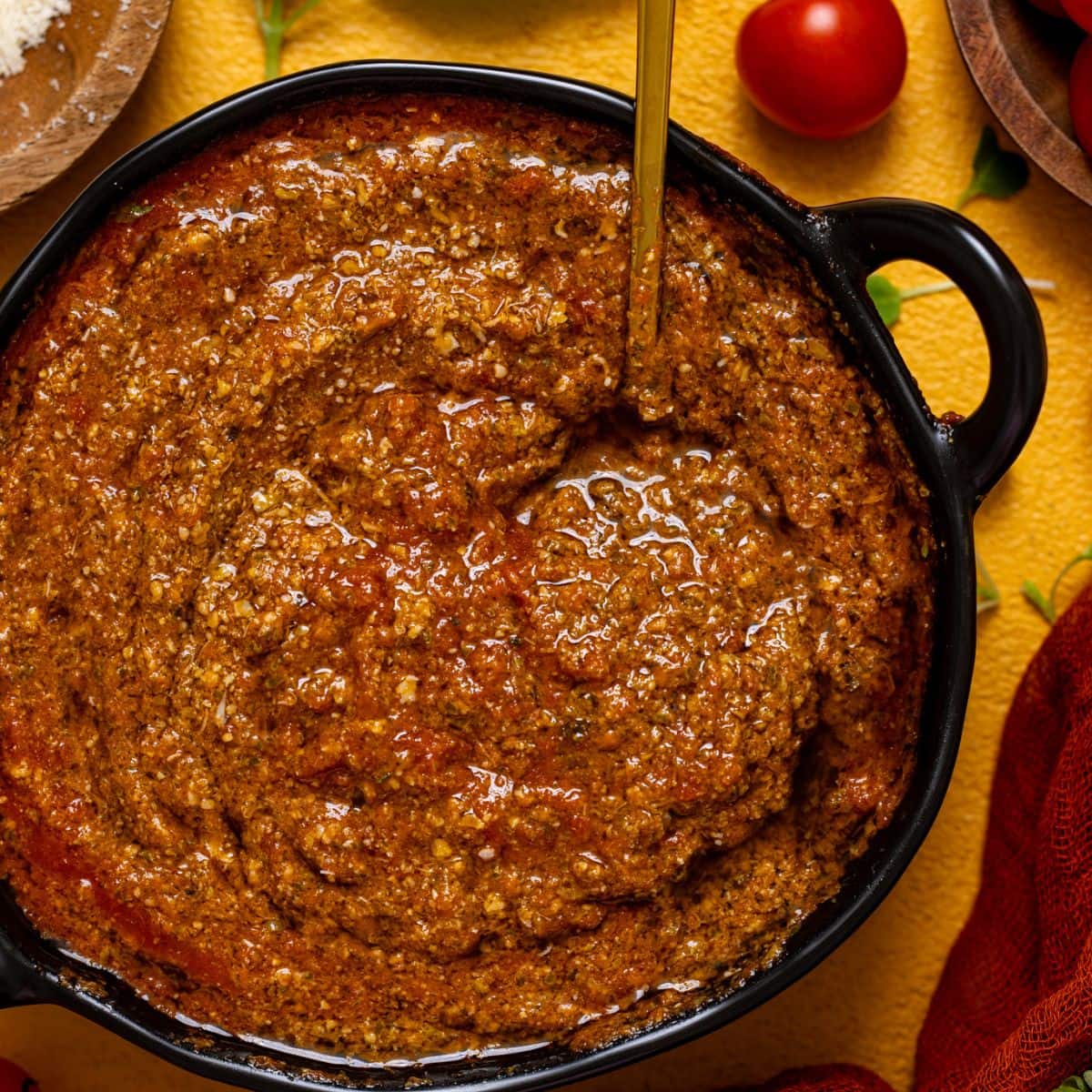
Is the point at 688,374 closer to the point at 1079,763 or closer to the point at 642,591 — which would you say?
the point at 642,591

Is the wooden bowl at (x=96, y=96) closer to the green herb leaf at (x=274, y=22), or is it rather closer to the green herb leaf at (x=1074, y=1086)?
the green herb leaf at (x=274, y=22)

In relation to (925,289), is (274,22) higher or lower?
higher

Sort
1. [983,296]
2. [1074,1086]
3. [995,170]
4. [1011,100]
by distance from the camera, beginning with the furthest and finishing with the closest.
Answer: [995,170]
[1011,100]
[1074,1086]
[983,296]

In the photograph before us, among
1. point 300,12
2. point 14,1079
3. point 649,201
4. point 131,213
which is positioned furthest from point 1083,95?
point 14,1079

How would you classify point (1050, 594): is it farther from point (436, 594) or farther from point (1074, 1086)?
point (436, 594)

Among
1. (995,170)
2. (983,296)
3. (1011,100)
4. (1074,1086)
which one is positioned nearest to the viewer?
(983,296)
